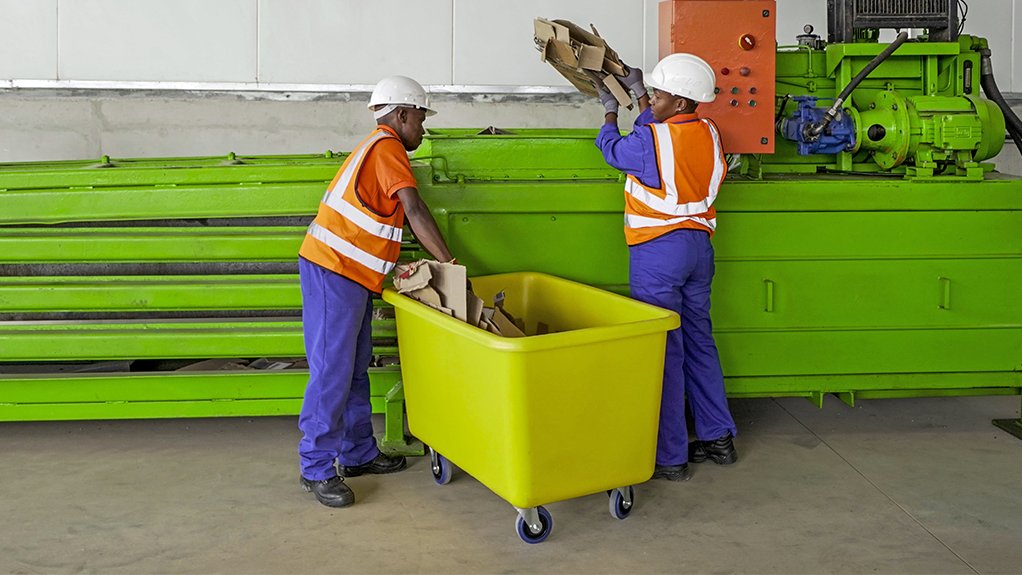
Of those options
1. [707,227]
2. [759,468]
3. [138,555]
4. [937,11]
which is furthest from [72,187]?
[937,11]

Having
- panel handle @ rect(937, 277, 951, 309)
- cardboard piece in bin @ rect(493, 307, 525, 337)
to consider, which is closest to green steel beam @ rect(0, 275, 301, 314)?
cardboard piece in bin @ rect(493, 307, 525, 337)

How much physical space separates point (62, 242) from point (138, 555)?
124cm

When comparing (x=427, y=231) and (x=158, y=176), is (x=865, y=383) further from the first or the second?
(x=158, y=176)

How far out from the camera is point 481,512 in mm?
3105

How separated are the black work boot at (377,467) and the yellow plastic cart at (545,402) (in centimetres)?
33

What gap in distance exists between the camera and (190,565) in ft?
8.96

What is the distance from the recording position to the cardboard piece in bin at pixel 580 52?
3461mm

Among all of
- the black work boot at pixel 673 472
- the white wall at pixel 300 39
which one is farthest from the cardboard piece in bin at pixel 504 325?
the white wall at pixel 300 39

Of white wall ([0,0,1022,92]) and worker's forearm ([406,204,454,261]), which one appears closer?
worker's forearm ([406,204,454,261])

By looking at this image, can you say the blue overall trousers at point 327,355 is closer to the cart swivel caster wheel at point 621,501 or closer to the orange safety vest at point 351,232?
the orange safety vest at point 351,232

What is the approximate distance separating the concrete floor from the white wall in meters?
2.24

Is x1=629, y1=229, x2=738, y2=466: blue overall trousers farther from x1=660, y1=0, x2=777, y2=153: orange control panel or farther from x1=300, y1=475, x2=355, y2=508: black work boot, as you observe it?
x1=300, y1=475, x2=355, y2=508: black work boot

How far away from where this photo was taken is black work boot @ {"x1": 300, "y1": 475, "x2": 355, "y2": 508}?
314 centimetres

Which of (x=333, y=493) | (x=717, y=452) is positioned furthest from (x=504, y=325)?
(x=717, y=452)
